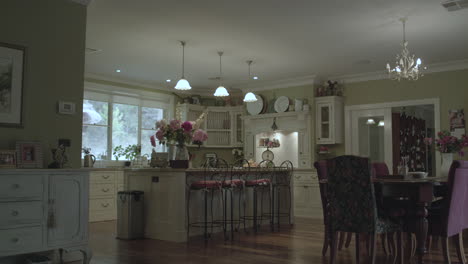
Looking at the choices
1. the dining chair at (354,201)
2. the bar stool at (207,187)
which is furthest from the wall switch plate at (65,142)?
the dining chair at (354,201)

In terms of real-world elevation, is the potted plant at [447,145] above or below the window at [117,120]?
below

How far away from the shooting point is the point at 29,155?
4.01 meters

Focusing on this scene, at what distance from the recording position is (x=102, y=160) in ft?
27.8

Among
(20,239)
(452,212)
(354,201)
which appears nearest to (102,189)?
(20,239)

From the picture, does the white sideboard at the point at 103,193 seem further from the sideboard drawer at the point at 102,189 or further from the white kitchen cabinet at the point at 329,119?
the white kitchen cabinet at the point at 329,119

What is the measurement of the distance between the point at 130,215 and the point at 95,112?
11.1 ft

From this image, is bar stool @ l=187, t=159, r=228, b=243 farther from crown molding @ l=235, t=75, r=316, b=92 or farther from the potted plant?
crown molding @ l=235, t=75, r=316, b=92

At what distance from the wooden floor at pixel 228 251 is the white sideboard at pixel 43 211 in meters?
0.65

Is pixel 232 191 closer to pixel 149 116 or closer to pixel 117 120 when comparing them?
pixel 117 120

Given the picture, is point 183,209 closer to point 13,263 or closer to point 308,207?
point 13,263

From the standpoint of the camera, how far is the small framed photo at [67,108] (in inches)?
175

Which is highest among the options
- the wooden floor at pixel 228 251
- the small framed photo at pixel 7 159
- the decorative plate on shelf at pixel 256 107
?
the decorative plate on shelf at pixel 256 107

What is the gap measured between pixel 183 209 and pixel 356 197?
97.2 inches

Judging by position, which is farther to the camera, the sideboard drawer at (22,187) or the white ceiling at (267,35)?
the white ceiling at (267,35)
